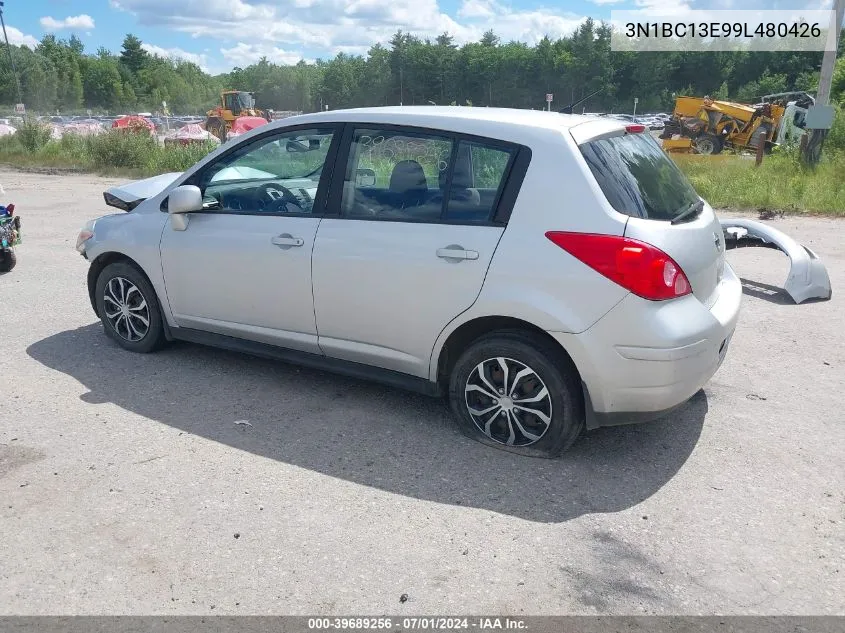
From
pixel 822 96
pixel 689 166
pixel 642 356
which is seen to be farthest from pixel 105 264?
pixel 822 96

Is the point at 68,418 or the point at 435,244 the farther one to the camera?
the point at 68,418

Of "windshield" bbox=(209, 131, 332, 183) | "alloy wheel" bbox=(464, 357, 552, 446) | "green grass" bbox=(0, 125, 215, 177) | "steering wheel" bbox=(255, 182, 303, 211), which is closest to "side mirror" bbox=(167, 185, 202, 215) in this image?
"windshield" bbox=(209, 131, 332, 183)

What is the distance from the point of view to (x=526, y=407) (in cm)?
405

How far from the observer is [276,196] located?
4918mm

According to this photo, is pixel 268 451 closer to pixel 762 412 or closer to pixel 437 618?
pixel 437 618

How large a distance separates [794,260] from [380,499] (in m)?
5.50

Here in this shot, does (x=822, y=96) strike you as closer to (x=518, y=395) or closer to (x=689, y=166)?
(x=689, y=166)

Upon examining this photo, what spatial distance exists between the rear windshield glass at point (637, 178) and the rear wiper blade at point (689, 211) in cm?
2

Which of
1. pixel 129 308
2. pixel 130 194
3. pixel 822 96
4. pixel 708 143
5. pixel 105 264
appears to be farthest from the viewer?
pixel 708 143

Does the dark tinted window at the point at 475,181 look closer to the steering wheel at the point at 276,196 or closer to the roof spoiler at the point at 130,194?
the steering wheel at the point at 276,196

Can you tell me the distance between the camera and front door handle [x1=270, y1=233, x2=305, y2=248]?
181 inches

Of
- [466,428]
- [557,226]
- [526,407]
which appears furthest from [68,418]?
[557,226]

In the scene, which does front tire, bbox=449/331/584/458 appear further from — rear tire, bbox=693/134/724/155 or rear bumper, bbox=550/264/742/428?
rear tire, bbox=693/134/724/155

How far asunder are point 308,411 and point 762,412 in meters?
2.87
